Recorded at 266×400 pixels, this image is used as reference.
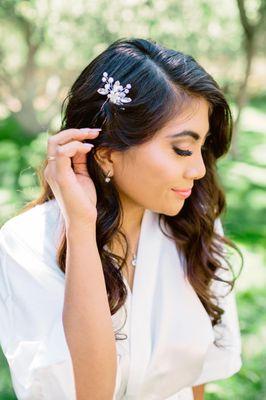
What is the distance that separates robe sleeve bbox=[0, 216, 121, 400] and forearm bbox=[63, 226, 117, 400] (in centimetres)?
4

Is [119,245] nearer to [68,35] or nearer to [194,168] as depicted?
[194,168]

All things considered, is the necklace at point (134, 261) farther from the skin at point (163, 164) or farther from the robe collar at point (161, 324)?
the skin at point (163, 164)

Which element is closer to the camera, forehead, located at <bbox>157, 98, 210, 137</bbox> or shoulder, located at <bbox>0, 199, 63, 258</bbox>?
forehead, located at <bbox>157, 98, 210, 137</bbox>

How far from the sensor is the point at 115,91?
1.94 metres

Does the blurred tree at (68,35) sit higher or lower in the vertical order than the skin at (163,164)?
lower

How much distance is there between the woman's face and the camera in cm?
199

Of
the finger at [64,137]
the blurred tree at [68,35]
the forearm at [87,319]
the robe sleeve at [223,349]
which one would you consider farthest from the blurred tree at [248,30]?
the forearm at [87,319]

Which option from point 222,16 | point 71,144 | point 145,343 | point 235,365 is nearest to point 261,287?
point 235,365

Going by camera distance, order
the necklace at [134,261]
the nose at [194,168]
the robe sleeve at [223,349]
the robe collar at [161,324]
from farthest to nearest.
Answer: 1. the robe sleeve at [223,349]
2. the necklace at [134,261]
3. the robe collar at [161,324]
4. the nose at [194,168]

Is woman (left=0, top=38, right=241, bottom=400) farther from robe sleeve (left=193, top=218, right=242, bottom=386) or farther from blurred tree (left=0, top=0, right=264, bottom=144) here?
blurred tree (left=0, top=0, right=264, bottom=144)

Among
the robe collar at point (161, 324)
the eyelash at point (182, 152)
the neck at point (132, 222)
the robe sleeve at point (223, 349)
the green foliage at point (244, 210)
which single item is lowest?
the green foliage at point (244, 210)

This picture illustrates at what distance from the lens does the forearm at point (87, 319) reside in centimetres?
192

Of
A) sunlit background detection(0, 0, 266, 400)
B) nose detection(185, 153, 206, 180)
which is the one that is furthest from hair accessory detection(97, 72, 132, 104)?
sunlit background detection(0, 0, 266, 400)

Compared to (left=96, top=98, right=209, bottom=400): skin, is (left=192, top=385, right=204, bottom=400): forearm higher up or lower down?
lower down
